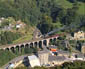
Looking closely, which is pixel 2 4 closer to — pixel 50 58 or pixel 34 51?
pixel 34 51

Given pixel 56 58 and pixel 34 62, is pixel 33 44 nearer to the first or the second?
pixel 56 58

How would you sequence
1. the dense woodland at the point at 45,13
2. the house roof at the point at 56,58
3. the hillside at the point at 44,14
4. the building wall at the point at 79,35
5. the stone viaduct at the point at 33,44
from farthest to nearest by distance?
the dense woodland at the point at 45,13, the hillside at the point at 44,14, the building wall at the point at 79,35, the stone viaduct at the point at 33,44, the house roof at the point at 56,58

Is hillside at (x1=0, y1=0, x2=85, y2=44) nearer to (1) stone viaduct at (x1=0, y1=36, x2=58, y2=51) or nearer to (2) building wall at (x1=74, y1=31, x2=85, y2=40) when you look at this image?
(2) building wall at (x1=74, y1=31, x2=85, y2=40)

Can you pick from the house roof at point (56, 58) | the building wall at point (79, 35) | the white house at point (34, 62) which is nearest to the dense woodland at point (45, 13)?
the building wall at point (79, 35)

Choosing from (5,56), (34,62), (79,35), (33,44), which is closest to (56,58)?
(34,62)

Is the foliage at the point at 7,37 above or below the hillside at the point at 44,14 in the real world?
below

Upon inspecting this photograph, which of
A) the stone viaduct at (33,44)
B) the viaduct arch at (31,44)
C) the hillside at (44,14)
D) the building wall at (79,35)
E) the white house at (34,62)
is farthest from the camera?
the hillside at (44,14)

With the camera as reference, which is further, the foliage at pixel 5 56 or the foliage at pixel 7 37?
the foliage at pixel 7 37

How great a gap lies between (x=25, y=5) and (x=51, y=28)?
629 inches

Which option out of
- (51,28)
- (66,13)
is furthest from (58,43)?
(66,13)

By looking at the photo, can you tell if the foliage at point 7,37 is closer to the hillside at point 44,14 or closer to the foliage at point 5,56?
the hillside at point 44,14

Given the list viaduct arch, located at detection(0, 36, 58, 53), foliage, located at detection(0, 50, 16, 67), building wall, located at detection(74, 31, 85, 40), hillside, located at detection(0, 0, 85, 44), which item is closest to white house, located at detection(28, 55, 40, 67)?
foliage, located at detection(0, 50, 16, 67)

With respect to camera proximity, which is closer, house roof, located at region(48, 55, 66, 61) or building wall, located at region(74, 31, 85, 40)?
house roof, located at region(48, 55, 66, 61)

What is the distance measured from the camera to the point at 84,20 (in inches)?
2101
